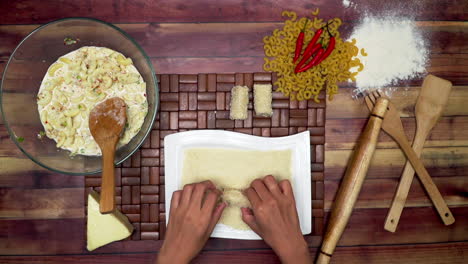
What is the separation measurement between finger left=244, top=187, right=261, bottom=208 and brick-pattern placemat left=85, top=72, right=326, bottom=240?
17cm

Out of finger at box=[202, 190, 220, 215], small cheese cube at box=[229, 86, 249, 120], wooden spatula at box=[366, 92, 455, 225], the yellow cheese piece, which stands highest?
small cheese cube at box=[229, 86, 249, 120]

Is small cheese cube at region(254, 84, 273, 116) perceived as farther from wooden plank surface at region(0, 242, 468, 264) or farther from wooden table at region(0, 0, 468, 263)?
wooden plank surface at region(0, 242, 468, 264)

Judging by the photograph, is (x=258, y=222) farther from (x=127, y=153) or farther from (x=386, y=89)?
(x=386, y=89)

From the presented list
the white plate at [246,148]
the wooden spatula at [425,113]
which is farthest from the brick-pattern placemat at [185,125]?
the wooden spatula at [425,113]

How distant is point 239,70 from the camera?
1.12 meters

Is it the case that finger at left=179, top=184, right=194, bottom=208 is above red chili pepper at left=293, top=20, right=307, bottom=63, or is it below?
below

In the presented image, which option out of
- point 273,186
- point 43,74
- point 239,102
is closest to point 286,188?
Result: point 273,186

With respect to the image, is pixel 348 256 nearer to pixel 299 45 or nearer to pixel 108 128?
pixel 299 45

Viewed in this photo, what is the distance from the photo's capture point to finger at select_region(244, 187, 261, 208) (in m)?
1.05

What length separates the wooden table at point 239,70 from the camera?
111 cm

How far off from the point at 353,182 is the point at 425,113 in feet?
1.04

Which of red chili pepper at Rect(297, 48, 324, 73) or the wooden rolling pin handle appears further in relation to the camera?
red chili pepper at Rect(297, 48, 324, 73)

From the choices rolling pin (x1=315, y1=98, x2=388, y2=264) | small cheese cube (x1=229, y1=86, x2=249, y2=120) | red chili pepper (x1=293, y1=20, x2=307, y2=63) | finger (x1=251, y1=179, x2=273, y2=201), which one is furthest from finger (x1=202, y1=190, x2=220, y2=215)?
red chili pepper (x1=293, y1=20, x2=307, y2=63)

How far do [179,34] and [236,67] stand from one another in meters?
0.20
